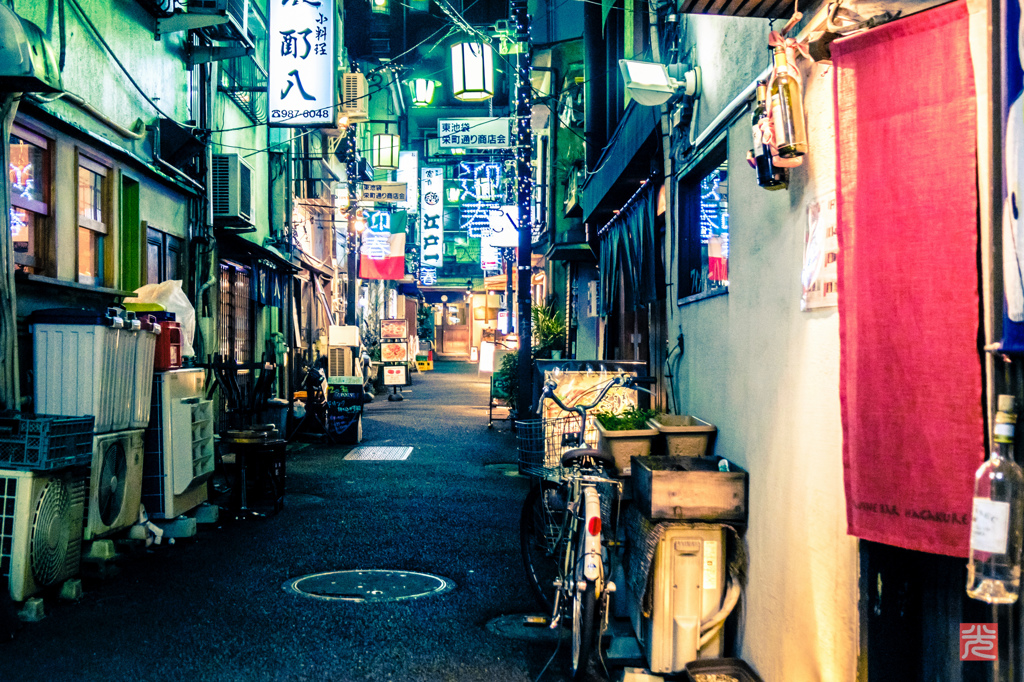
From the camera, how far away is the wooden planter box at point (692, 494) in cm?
463

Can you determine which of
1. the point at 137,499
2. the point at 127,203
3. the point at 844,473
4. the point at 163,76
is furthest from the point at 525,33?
the point at 844,473

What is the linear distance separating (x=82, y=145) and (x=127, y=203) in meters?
1.73

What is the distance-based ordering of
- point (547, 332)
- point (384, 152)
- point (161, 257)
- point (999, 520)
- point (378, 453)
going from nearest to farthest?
point (999, 520) → point (161, 257) → point (378, 453) → point (547, 332) → point (384, 152)

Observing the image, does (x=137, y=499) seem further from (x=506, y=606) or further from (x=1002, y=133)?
(x=1002, y=133)

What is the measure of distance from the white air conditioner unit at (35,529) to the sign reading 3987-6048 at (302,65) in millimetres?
8723

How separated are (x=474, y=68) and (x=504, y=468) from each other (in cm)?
994

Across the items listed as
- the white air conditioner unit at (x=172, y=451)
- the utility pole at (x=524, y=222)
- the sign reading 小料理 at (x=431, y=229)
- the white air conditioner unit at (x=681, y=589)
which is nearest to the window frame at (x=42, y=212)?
the white air conditioner unit at (x=172, y=451)

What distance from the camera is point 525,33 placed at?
48.4 feet

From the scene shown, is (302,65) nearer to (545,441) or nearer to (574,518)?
(545,441)

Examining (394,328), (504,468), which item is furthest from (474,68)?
(394,328)

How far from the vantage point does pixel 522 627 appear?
5801 mm

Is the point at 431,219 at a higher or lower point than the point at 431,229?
higher

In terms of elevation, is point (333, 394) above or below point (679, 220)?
below

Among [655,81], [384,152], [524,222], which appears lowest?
[655,81]
